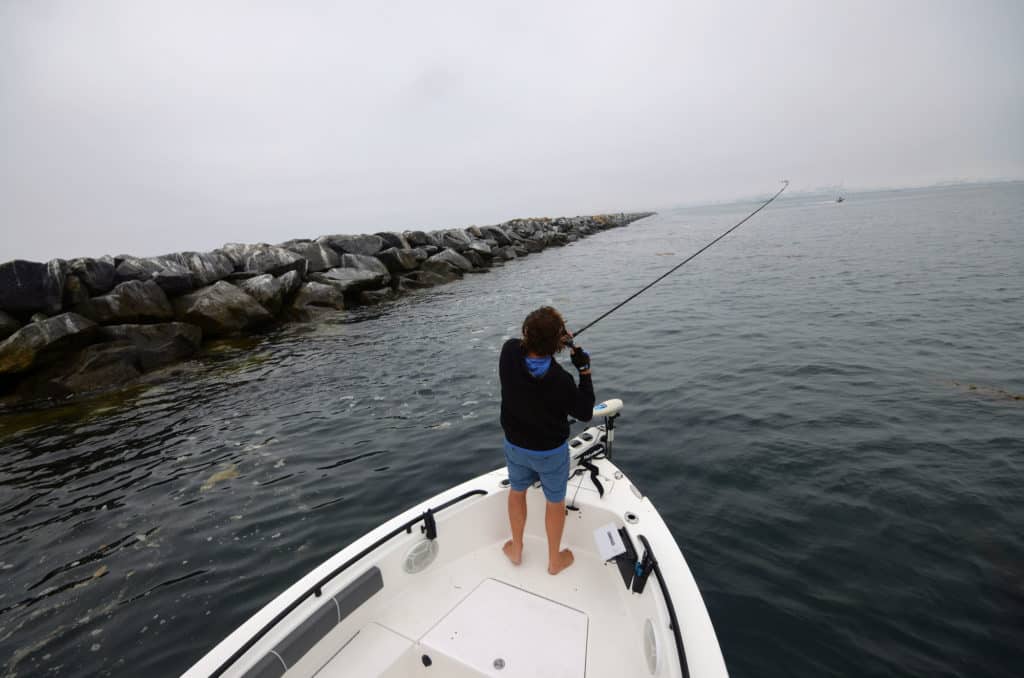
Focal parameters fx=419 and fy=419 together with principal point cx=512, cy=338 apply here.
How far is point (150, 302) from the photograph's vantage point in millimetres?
14633

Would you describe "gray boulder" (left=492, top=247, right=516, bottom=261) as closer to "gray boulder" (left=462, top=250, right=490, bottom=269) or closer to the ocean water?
"gray boulder" (left=462, top=250, right=490, bottom=269)

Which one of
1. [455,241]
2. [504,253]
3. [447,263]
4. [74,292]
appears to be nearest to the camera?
[74,292]

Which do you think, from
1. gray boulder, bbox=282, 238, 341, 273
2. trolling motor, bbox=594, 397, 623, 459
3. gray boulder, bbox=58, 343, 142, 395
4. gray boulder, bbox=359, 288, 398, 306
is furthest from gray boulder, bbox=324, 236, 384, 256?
trolling motor, bbox=594, 397, 623, 459

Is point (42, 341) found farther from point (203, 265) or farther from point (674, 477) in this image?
point (674, 477)

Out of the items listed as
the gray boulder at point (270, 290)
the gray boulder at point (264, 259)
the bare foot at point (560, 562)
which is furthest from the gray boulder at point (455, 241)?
the bare foot at point (560, 562)

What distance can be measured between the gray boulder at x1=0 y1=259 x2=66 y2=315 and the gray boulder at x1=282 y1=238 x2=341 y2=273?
9.85 m

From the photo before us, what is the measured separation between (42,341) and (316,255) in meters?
12.3

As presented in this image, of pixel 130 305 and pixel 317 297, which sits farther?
pixel 317 297

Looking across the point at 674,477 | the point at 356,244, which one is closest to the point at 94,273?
the point at 356,244

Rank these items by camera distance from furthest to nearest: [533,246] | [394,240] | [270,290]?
[533,246]
[394,240]
[270,290]

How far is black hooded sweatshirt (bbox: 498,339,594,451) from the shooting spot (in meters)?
3.43

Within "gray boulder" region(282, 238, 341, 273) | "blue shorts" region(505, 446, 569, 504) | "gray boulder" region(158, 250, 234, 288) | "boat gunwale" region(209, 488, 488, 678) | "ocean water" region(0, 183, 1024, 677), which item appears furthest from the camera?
"gray boulder" region(282, 238, 341, 273)

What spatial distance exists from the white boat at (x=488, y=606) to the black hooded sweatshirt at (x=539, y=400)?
0.90m

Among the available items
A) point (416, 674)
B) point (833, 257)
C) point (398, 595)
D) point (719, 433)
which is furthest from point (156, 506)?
point (833, 257)
